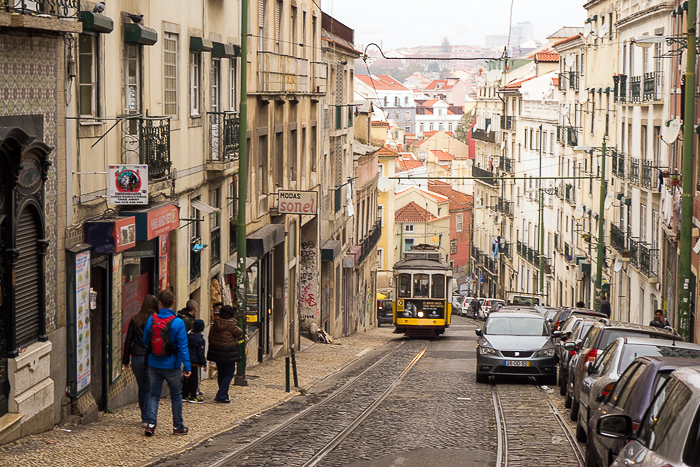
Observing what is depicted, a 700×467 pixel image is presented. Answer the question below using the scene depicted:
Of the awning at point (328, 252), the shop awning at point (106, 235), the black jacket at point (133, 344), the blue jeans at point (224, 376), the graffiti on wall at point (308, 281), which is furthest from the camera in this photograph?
the awning at point (328, 252)

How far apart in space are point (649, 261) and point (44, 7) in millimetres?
28592

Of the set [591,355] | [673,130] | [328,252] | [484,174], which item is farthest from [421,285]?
[484,174]

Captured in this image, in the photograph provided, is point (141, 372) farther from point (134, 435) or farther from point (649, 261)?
point (649, 261)

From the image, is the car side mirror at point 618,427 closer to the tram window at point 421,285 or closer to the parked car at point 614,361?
the parked car at point 614,361

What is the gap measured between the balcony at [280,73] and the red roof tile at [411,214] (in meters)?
64.4

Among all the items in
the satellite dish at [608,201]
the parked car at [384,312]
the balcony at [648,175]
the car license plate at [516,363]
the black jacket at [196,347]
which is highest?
the balcony at [648,175]

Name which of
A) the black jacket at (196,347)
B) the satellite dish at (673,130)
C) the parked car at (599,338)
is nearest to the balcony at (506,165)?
the satellite dish at (673,130)

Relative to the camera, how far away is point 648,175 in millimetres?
36688

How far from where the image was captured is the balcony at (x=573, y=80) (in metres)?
56.2

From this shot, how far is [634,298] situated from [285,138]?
18.3 meters

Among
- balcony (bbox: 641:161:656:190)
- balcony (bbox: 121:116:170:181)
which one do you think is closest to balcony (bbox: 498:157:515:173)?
balcony (bbox: 641:161:656:190)

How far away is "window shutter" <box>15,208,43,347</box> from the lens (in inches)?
451

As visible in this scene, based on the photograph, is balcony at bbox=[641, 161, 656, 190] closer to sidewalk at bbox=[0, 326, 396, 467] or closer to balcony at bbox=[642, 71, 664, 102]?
balcony at bbox=[642, 71, 664, 102]

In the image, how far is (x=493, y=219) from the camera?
3241 inches
